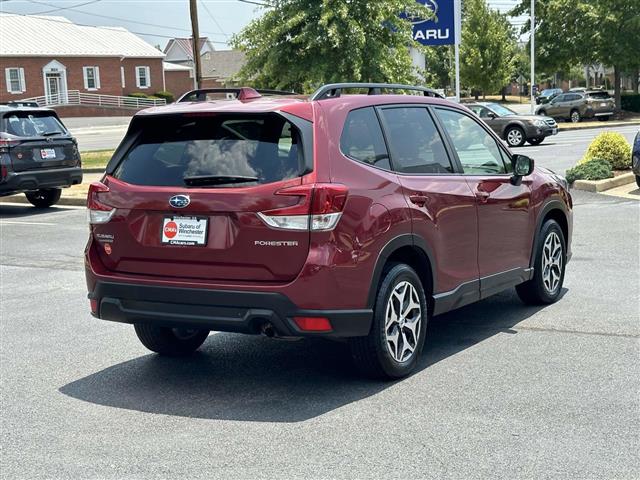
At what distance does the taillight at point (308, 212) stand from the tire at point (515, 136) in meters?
26.6

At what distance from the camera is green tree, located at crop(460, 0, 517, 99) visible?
235 ft

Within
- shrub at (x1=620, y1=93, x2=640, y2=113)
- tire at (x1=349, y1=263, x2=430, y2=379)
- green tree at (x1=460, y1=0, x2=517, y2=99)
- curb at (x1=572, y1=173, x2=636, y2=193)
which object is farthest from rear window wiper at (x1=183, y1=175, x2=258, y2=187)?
green tree at (x1=460, y1=0, x2=517, y2=99)

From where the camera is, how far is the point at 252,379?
19.9 feet

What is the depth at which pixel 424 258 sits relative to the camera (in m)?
6.13

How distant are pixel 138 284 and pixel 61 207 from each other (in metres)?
12.5

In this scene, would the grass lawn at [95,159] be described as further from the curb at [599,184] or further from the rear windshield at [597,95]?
the rear windshield at [597,95]

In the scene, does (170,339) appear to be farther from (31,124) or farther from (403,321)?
(31,124)

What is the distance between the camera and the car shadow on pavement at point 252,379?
5.48 meters

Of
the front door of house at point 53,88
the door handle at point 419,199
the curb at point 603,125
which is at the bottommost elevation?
the curb at point 603,125

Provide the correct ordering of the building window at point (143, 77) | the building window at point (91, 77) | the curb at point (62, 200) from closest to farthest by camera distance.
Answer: the curb at point (62, 200) < the building window at point (91, 77) < the building window at point (143, 77)

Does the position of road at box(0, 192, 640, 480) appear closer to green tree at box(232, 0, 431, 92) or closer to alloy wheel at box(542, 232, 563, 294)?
alloy wheel at box(542, 232, 563, 294)

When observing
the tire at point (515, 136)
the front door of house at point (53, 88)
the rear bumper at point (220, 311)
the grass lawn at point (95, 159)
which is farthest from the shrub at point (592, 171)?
the front door of house at point (53, 88)

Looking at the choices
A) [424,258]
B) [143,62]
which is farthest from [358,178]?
[143,62]

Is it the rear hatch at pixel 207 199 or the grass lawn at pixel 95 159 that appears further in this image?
the grass lawn at pixel 95 159
